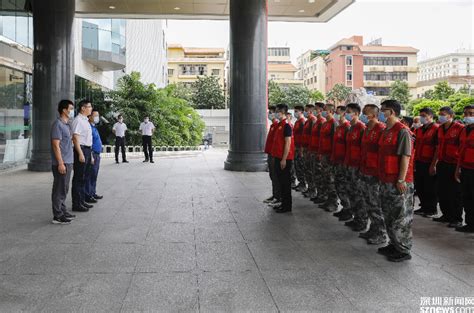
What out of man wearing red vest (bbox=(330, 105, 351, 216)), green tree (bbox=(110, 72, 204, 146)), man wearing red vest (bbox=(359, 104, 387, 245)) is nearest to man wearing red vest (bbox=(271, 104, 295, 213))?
man wearing red vest (bbox=(330, 105, 351, 216))

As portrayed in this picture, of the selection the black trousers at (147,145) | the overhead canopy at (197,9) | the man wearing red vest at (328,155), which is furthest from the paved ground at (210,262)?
the overhead canopy at (197,9)

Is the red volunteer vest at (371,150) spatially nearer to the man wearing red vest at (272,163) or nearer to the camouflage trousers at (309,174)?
the man wearing red vest at (272,163)

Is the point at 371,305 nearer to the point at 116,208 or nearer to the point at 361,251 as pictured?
the point at 361,251

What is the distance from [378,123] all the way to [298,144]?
3.56m

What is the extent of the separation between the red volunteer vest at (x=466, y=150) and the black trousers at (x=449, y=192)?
1.68 ft

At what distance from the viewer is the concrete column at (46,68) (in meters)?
13.1

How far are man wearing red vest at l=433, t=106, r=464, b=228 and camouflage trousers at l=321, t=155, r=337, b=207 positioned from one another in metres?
1.59

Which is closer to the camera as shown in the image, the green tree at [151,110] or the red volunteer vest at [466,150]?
the red volunteer vest at [466,150]

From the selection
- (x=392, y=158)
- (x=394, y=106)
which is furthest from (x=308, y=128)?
(x=392, y=158)

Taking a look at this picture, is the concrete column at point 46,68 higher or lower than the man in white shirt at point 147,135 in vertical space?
higher

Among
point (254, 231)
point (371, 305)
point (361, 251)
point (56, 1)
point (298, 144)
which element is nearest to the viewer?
point (371, 305)

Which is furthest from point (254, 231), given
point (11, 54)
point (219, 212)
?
point (11, 54)

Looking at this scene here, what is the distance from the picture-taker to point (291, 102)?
44.6 m

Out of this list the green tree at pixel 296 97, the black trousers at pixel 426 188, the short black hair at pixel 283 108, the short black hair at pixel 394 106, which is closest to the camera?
the short black hair at pixel 394 106
